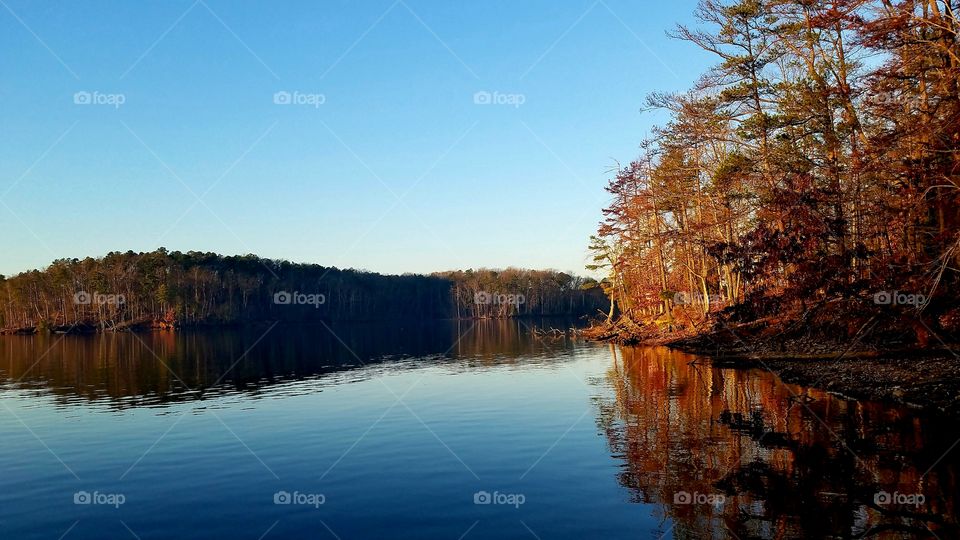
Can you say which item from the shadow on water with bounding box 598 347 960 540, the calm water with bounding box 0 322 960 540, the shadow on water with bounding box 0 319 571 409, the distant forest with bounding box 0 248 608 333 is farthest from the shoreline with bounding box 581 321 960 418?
the distant forest with bounding box 0 248 608 333

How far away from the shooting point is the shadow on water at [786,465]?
13.0m

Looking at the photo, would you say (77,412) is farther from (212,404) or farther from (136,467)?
(136,467)

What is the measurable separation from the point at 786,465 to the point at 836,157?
917 inches

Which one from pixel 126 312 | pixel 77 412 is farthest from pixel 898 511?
pixel 126 312

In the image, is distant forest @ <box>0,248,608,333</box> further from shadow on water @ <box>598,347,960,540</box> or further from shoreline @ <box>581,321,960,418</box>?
shadow on water @ <box>598,347,960,540</box>

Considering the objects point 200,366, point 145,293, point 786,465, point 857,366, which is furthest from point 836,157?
point 145,293

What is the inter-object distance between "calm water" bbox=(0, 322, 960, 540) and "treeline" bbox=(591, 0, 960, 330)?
6882mm

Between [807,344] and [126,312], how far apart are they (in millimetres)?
136376

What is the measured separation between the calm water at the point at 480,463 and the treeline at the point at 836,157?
688 cm

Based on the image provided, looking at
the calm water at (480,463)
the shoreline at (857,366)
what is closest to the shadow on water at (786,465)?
the calm water at (480,463)

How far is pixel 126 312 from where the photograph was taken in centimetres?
14012

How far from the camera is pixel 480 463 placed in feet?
64.2

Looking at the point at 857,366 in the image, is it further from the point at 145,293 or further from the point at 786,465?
the point at 145,293

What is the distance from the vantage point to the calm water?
14.0 metres
